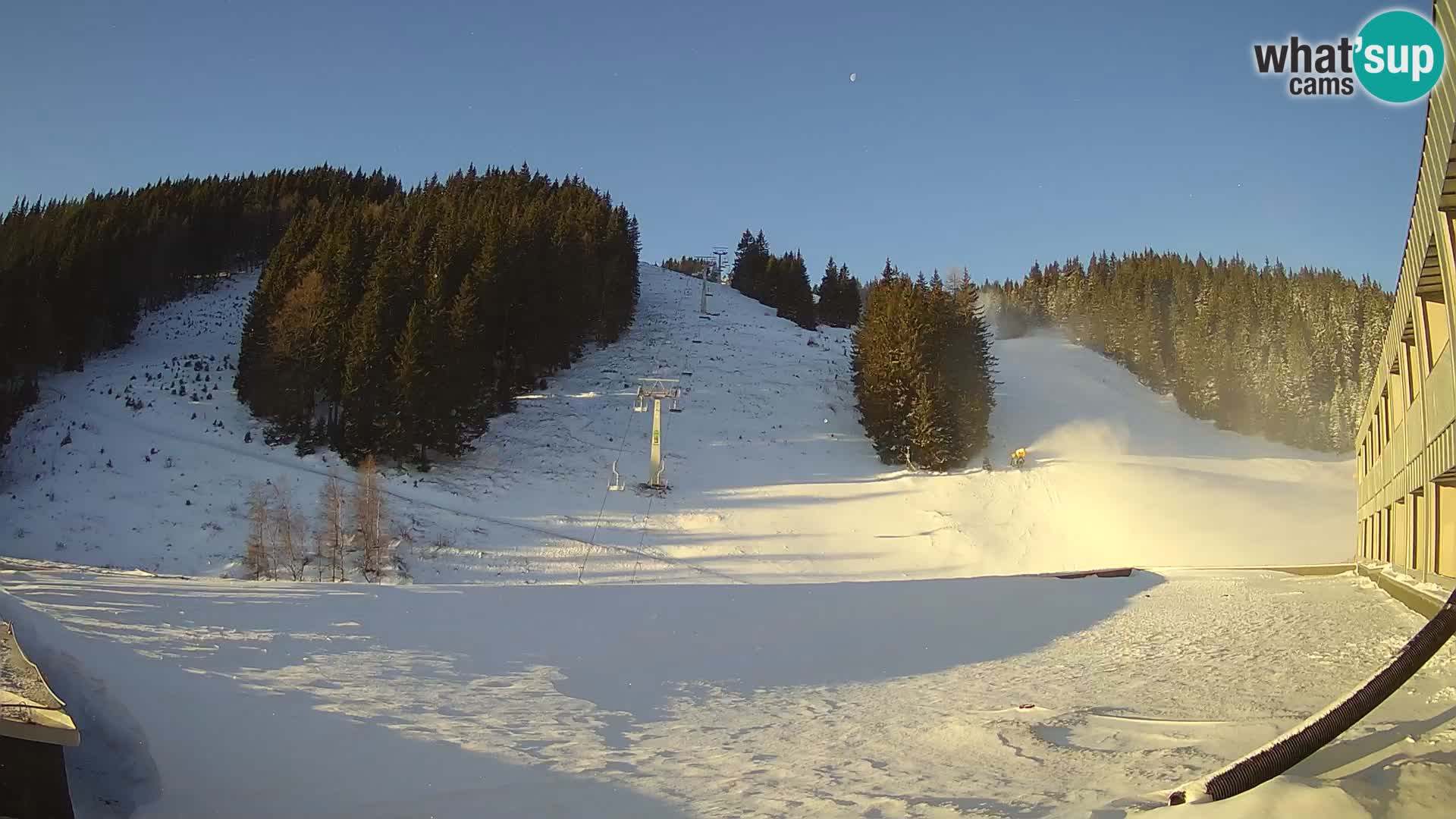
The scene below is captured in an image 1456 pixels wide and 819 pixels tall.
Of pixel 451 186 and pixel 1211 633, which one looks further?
pixel 451 186

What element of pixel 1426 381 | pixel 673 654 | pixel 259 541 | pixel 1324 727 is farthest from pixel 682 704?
pixel 259 541

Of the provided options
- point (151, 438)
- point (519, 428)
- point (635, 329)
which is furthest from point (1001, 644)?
point (635, 329)

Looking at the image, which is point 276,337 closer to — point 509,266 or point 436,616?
point 509,266

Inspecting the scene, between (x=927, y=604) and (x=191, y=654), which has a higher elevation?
(x=191, y=654)

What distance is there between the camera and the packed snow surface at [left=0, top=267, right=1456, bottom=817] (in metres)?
5.16

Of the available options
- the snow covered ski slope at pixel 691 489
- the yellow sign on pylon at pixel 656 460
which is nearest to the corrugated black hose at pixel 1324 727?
the snow covered ski slope at pixel 691 489

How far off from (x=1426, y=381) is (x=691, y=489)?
2518cm

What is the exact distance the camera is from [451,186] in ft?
244

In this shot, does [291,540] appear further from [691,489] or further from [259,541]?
[691,489]

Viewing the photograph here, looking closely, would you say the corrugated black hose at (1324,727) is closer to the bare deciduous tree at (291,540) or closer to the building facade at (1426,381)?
the building facade at (1426,381)

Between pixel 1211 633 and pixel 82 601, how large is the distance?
14.1m

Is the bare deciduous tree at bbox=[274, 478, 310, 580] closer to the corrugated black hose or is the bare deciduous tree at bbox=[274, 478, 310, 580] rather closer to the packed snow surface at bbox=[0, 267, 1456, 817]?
the packed snow surface at bbox=[0, 267, 1456, 817]

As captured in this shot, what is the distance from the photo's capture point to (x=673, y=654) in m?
10.2

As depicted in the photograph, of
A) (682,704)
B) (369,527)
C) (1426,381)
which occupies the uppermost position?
(1426,381)
